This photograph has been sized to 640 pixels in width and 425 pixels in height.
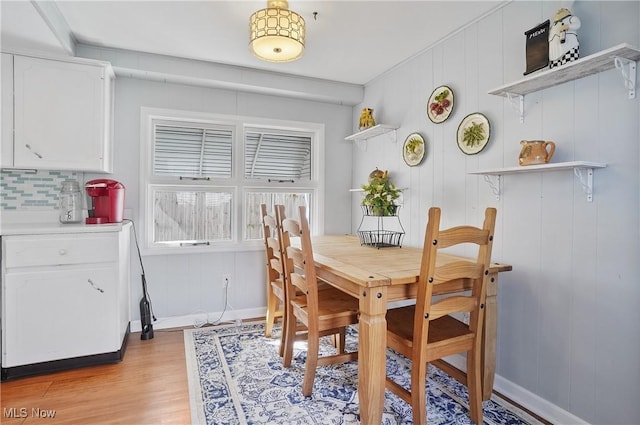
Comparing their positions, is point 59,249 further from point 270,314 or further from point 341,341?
point 341,341

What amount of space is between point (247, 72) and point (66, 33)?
1.29 metres

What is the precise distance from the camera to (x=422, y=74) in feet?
8.82

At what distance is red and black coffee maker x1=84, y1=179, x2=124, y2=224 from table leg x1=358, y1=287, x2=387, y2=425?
199cm

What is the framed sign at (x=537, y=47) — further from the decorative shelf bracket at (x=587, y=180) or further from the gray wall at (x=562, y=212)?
the decorative shelf bracket at (x=587, y=180)

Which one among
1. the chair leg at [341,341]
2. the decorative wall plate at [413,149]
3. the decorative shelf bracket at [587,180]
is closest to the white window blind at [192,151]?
the decorative wall plate at [413,149]

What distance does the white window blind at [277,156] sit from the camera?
3355 millimetres

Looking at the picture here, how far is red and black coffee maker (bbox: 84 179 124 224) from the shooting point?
2.44m

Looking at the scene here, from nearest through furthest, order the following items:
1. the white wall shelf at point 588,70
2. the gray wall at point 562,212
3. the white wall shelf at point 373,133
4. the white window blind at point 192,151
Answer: the white wall shelf at point 588,70
the gray wall at point 562,212
the white wall shelf at point 373,133
the white window blind at point 192,151

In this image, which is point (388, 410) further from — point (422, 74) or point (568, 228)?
point (422, 74)

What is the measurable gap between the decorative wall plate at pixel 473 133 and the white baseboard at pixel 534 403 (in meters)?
1.43

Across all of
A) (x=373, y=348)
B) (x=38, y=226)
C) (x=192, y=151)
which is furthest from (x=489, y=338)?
(x=38, y=226)

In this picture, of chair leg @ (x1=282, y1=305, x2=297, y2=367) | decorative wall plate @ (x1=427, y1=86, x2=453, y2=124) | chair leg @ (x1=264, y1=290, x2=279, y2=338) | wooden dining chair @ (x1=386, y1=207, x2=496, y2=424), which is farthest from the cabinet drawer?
decorative wall plate @ (x1=427, y1=86, x2=453, y2=124)

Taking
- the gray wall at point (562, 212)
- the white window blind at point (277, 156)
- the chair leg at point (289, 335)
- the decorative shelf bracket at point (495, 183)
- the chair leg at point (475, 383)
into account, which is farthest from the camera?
the white window blind at point (277, 156)

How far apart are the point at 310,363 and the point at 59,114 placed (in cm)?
240
